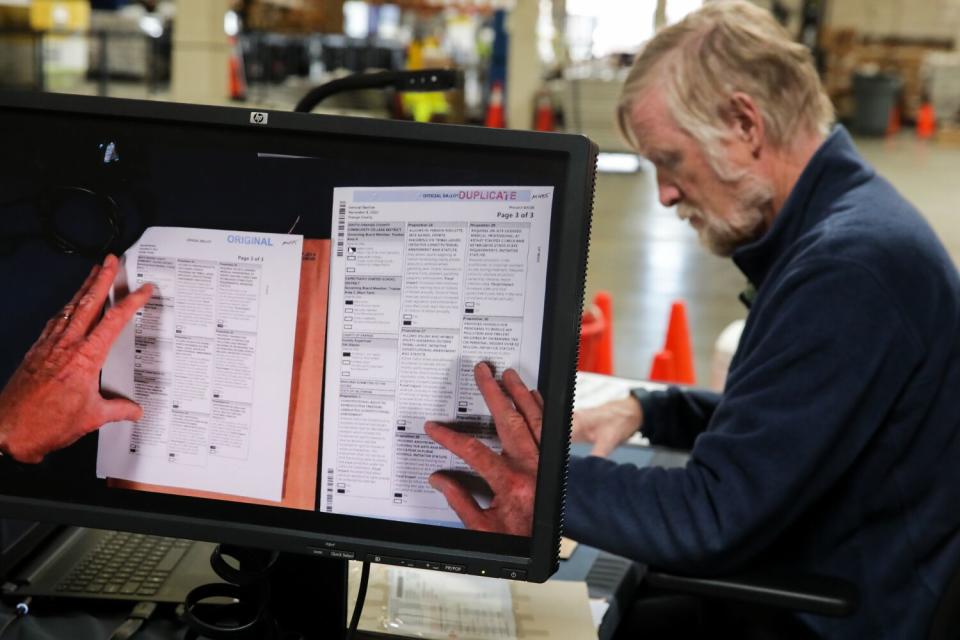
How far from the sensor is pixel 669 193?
1.79 meters

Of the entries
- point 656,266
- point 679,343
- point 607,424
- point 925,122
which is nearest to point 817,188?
point 607,424

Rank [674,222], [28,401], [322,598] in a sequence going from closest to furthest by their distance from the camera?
[28,401] → [322,598] → [674,222]

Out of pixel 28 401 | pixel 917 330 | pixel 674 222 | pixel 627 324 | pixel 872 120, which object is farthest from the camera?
pixel 872 120

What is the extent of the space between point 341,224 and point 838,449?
2.58ft

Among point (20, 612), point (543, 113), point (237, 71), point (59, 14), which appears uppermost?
point (59, 14)

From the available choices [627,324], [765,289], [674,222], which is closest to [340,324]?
[765,289]

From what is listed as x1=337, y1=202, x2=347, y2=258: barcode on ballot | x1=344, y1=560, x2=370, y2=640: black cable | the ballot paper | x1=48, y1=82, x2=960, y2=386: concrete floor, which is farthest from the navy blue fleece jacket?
x1=48, y1=82, x2=960, y2=386: concrete floor

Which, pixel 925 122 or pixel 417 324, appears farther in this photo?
pixel 925 122

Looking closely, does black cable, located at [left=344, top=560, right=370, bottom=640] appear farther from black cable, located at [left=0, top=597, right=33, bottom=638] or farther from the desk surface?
black cable, located at [left=0, top=597, right=33, bottom=638]

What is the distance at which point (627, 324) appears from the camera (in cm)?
590

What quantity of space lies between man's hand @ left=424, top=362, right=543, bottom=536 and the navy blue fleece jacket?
45 cm

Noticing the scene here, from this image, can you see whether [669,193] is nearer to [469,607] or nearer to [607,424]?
[607,424]

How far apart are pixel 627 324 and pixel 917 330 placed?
4501 mm

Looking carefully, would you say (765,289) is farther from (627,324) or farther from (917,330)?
(627,324)
